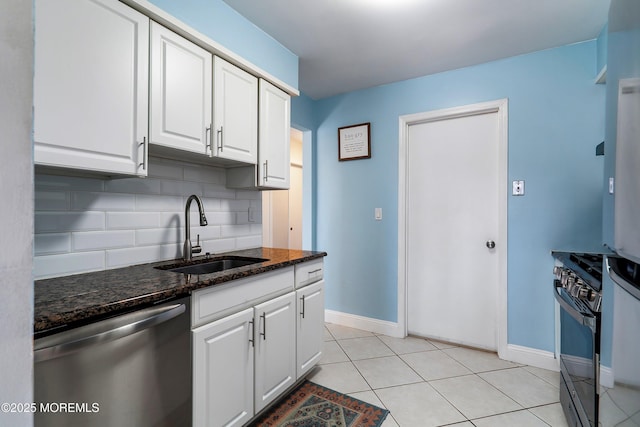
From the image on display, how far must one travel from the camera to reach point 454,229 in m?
2.63

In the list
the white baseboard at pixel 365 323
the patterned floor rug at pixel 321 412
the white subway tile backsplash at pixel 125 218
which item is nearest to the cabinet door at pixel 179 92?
the white subway tile backsplash at pixel 125 218

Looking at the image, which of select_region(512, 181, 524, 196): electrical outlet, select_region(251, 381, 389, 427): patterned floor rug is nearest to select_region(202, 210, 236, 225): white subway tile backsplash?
select_region(251, 381, 389, 427): patterned floor rug

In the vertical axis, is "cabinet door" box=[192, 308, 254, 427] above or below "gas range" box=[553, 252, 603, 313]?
below

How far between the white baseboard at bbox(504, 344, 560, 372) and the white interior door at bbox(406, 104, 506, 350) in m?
0.14

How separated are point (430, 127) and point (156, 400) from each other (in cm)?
276

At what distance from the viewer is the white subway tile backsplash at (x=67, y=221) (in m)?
1.22

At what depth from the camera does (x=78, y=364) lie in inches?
34.8

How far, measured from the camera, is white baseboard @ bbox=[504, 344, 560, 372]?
219 cm

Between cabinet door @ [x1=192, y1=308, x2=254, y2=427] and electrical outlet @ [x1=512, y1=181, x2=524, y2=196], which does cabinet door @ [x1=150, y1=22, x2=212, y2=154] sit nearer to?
cabinet door @ [x1=192, y1=308, x2=254, y2=427]

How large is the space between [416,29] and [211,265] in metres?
2.10

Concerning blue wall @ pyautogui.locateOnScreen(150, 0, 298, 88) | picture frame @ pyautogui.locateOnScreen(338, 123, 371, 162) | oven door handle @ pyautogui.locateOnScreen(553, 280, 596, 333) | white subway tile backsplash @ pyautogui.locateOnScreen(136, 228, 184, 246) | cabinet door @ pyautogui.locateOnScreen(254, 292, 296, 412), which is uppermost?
blue wall @ pyautogui.locateOnScreen(150, 0, 298, 88)

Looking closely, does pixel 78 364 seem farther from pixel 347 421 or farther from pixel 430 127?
pixel 430 127

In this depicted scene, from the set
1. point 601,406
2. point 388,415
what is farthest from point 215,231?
point 601,406

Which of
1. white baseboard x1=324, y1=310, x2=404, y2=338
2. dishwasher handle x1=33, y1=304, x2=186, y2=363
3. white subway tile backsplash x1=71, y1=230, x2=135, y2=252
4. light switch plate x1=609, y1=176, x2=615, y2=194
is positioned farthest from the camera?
white baseboard x1=324, y1=310, x2=404, y2=338
